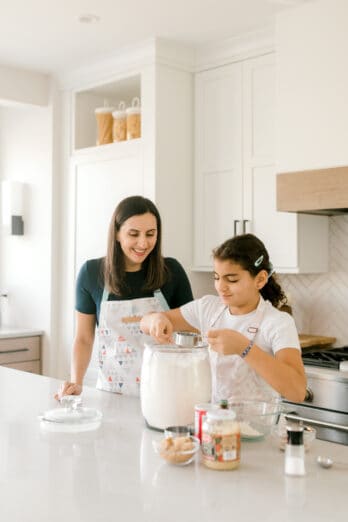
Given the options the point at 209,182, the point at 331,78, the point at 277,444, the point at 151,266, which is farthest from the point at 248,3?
the point at 277,444

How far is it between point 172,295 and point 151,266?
0.14 meters

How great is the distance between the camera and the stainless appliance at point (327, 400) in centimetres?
278

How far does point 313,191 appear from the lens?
2.99 meters

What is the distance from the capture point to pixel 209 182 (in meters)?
3.69

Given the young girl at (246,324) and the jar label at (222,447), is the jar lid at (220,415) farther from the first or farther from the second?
the young girl at (246,324)

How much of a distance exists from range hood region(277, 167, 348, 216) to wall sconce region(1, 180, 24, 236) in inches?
76.7

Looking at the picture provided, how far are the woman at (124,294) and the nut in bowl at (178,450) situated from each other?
94cm

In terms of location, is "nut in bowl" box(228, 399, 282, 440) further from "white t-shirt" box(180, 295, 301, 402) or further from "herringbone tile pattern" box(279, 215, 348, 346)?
"herringbone tile pattern" box(279, 215, 348, 346)

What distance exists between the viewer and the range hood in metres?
2.89

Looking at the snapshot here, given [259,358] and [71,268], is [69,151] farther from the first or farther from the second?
[259,358]

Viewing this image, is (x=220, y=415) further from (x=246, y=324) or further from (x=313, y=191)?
(x=313, y=191)

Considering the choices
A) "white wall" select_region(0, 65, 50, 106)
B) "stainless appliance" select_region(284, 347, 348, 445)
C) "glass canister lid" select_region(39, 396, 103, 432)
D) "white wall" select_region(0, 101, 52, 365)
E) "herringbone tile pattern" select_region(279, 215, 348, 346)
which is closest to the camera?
"glass canister lid" select_region(39, 396, 103, 432)

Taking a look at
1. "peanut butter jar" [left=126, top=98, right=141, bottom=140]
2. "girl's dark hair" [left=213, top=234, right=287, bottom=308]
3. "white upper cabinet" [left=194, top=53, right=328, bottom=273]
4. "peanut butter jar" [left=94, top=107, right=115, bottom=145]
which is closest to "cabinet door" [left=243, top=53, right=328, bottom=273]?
"white upper cabinet" [left=194, top=53, right=328, bottom=273]

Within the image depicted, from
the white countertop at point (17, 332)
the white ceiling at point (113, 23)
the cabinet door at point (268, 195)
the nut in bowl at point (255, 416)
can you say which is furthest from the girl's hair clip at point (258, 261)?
the white countertop at point (17, 332)
